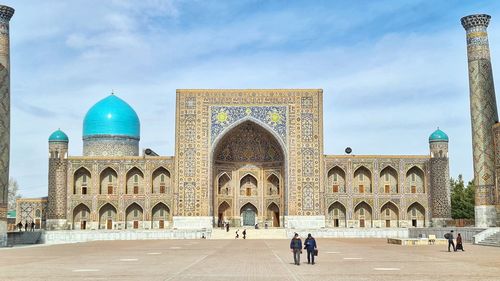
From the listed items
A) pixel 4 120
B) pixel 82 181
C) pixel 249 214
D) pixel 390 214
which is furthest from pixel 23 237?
pixel 390 214

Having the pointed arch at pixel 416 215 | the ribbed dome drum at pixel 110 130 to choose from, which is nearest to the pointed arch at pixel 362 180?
the pointed arch at pixel 416 215

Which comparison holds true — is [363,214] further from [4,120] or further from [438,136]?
[4,120]

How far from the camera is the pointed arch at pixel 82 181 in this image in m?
42.4

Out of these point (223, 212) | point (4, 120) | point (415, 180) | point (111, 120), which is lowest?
point (223, 212)

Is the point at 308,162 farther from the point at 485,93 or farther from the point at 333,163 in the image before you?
the point at 485,93

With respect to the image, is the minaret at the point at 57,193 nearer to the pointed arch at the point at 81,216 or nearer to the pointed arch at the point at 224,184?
the pointed arch at the point at 81,216

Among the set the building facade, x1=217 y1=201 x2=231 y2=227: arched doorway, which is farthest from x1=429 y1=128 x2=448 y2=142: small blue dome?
x1=217 y1=201 x2=231 y2=227: arched doorway

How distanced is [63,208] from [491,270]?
32.7 meters

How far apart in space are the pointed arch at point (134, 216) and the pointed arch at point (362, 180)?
14.0 m

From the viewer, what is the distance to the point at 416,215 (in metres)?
42.8

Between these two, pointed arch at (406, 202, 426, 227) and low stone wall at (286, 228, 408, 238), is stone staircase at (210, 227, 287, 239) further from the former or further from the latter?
pointed arch at (406, 202, 426, 227)

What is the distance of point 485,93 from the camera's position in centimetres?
3119

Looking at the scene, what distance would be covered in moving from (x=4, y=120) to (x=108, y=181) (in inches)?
637

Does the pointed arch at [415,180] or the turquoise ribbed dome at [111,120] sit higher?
the turquoise ribbed dome at [111,120]
